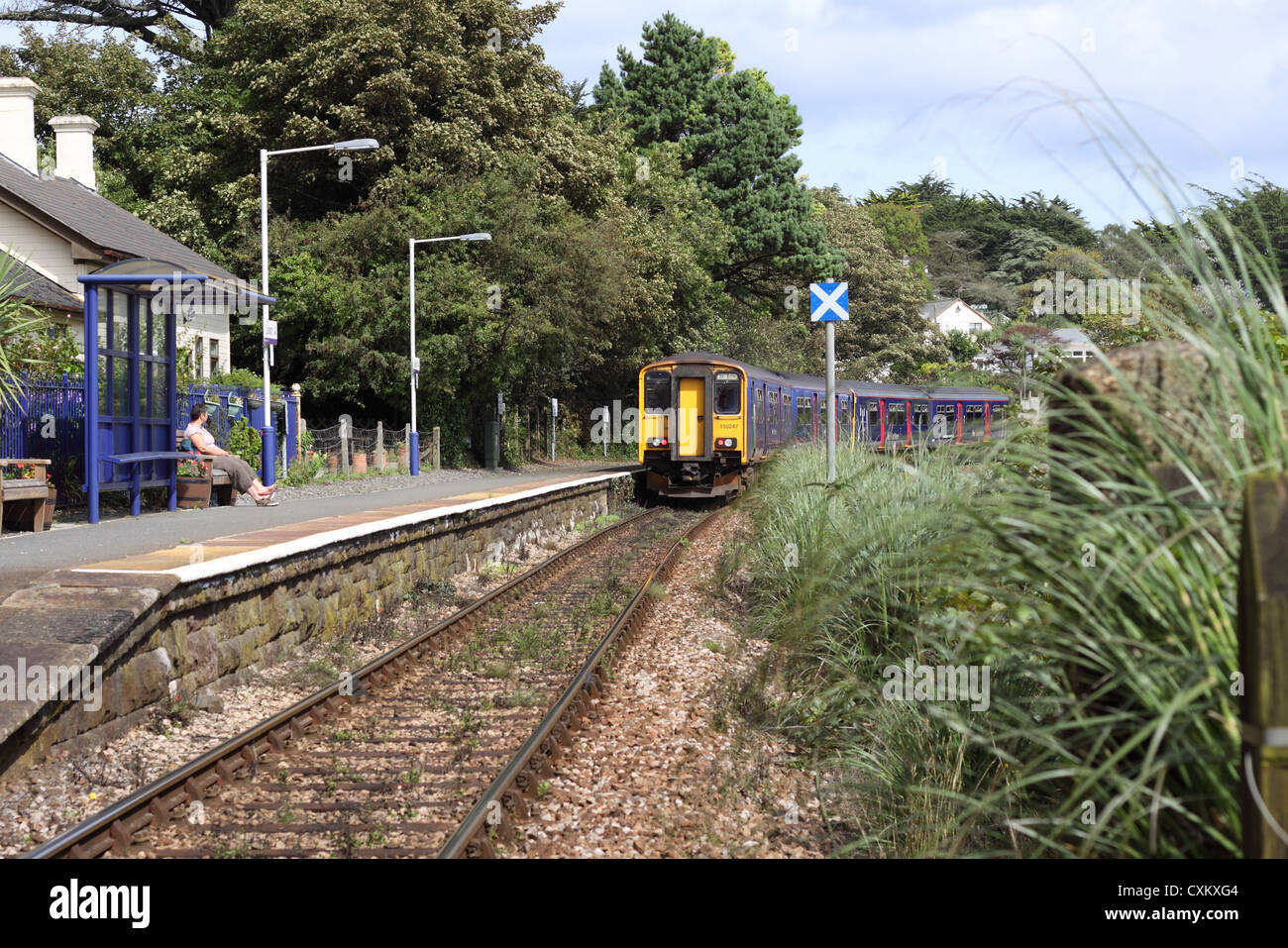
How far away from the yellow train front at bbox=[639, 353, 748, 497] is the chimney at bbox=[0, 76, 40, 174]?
15301 millimetres

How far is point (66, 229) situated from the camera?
2266 centimetres

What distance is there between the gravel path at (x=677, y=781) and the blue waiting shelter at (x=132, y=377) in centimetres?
667

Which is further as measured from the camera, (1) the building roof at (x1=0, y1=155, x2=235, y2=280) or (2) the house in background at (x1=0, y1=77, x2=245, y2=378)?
(1) the building roof at (x1=0, y1=155, x2=235, y2=280)

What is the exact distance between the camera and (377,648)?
907 centimetres

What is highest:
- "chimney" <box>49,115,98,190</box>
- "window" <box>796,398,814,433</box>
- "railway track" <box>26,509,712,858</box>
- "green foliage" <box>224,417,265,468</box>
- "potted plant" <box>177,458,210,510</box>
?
"chimney" <box>49,115,98,190</box>

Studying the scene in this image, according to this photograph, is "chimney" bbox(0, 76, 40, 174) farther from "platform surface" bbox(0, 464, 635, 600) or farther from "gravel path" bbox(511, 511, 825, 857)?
"gravel path" bbox(511, 511, 825, 857)

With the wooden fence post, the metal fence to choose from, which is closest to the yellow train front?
the metal fence

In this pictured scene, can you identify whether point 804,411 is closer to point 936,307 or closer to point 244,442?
point 244,442

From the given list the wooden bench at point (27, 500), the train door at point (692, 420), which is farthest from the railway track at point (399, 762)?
the train door at point (692, 420)

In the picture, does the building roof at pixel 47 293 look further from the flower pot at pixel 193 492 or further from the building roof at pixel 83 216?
the flower pot at pixel 193 492

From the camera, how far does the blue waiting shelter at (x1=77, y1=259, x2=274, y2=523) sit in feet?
38.5

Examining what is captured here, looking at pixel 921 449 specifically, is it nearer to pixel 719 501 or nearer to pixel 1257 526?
pixel 1257 526

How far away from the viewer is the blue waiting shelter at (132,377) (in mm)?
11742

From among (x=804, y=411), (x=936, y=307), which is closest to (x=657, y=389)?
(x=804, y=411)
